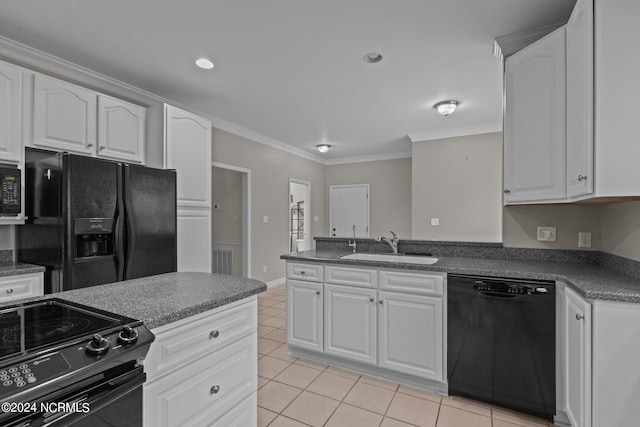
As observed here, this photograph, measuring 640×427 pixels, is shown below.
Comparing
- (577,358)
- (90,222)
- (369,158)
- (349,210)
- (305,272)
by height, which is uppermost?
(369,158)

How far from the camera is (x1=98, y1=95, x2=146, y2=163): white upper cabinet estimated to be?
2.75m

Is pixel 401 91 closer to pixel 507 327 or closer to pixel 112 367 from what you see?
pixel 507 327

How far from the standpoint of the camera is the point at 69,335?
92cm

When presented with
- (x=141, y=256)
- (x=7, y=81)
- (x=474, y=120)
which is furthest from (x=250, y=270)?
(x=474, y=120)

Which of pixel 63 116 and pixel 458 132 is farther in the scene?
pixel 458 132

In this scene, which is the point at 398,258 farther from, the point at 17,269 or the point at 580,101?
the point at 17,269

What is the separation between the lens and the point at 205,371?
1243 millimetres

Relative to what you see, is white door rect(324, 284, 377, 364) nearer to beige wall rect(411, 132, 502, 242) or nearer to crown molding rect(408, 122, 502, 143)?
beige wall rect(411, 132, 502, 242)

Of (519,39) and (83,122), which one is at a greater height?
(519,39)

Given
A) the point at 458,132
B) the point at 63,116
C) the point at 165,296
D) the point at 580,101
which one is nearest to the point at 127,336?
the point at 165,296

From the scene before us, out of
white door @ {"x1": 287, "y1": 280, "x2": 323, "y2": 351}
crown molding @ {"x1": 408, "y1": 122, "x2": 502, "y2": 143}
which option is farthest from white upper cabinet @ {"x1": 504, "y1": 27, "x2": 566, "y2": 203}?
crown molding @ {"x1": 408, "y1": 122, "x2": 502, "y2": 143}

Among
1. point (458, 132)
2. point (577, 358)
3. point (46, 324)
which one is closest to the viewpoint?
point (46, 324)

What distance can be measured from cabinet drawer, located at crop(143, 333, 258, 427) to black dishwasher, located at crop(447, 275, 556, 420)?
1.40 m

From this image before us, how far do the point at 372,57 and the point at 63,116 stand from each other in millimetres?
2537
